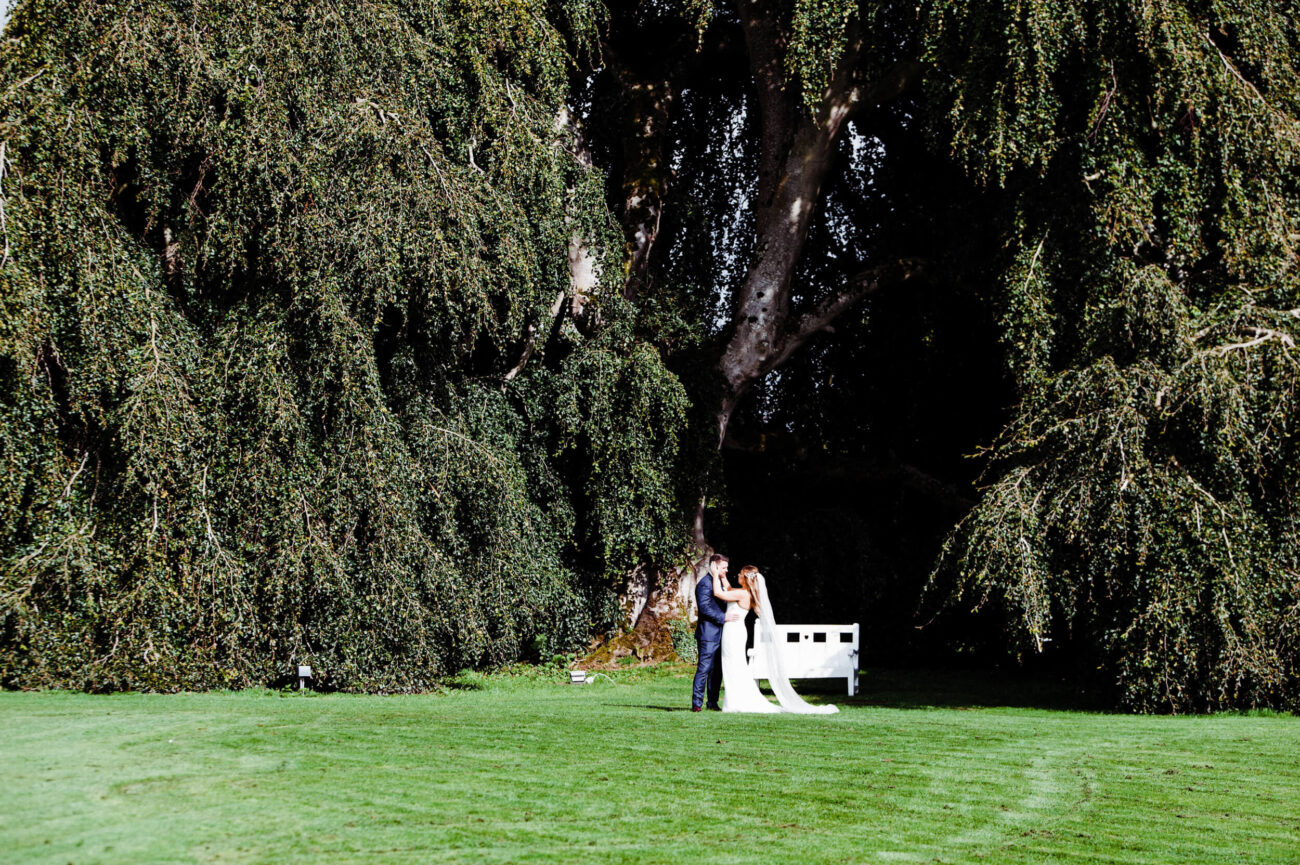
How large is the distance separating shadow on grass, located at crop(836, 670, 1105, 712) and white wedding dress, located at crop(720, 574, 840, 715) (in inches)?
72.2

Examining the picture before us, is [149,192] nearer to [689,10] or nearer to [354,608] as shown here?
[354,608]

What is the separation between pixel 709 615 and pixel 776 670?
90 centimetres

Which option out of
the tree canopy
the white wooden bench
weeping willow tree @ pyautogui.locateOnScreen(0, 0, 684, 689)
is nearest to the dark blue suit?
the white wooden bench

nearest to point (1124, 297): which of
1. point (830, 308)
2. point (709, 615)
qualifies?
point (709, 615)

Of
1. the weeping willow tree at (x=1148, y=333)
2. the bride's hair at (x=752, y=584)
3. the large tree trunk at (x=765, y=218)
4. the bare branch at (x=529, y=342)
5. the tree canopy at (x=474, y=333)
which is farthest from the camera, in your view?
the large tree trunk at (x=765, y=218)

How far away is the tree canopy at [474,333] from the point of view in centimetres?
1196

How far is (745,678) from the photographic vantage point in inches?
488

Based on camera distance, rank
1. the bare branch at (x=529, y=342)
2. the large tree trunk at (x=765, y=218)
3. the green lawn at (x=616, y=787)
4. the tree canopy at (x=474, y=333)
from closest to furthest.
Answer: the green lawn at (x=616, y=787), the tree canopy at (x=474, y=333), the bare branch at (x=529, y=342), the large tree trunk at (x=765, y=218)

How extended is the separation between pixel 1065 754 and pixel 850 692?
5.88 m

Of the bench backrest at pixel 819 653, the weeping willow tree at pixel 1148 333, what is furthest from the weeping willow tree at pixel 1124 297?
the bench backrest at pixel 819 653

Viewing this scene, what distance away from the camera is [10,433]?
1171cm

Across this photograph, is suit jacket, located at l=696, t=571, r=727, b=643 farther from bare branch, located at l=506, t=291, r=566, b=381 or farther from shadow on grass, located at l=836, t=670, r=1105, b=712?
bare branch, located at l=506, t=291, r=566, b=381

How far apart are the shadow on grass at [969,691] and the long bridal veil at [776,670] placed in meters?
1.70

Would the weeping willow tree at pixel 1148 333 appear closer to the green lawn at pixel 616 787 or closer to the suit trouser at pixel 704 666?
the green lawn at pixel 616 787
